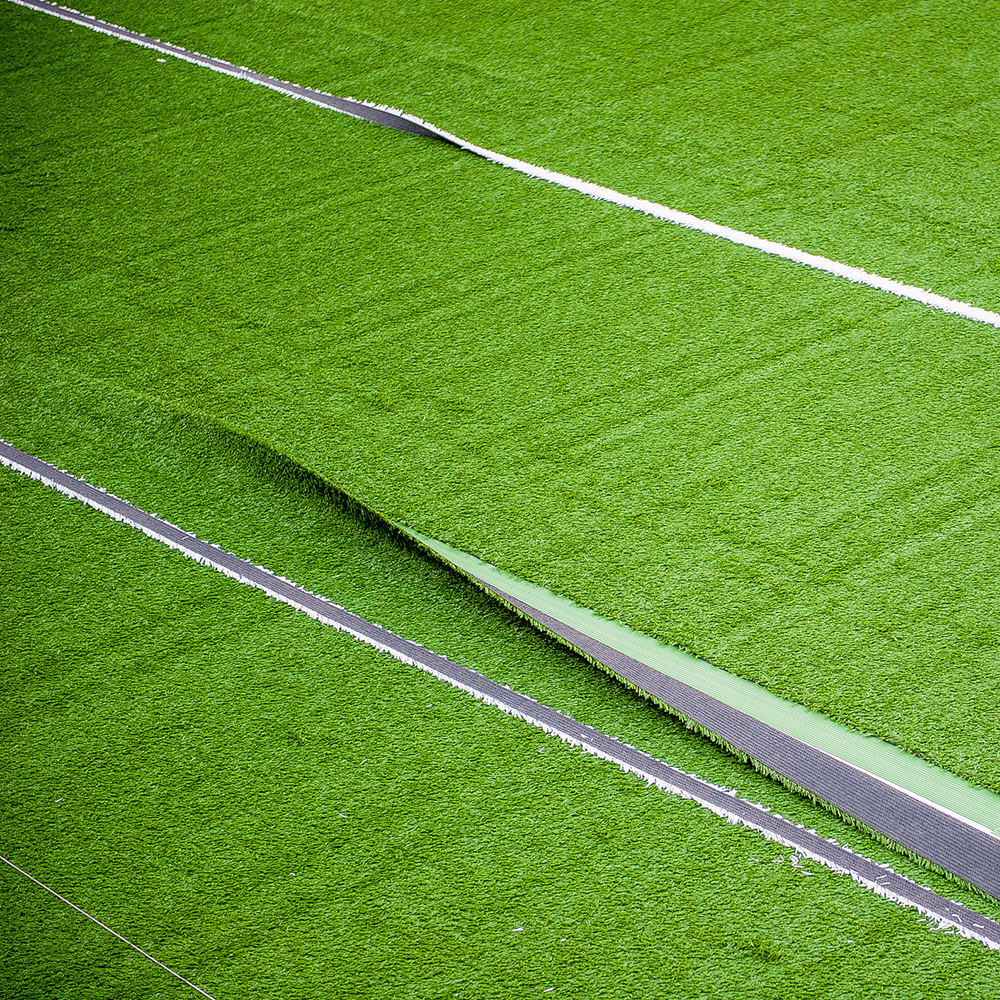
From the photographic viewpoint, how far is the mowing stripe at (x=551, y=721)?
187 cm

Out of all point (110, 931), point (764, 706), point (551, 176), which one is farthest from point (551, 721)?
point (551, 176)

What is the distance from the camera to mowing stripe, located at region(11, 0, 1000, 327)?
10.4 ft

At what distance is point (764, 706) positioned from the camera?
2.15m

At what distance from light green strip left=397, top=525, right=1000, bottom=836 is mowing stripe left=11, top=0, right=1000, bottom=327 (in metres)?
1.41

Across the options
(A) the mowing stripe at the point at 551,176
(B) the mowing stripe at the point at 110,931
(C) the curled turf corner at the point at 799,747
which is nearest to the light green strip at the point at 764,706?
(C) the curled turf corner at the point at 799,747

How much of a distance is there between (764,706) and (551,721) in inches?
15.0

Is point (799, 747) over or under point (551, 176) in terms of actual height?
under

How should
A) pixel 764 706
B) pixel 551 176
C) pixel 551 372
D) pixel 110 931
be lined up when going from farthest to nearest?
pixel 551 176 < pixel 551 372 < pixel 764 706 < pixel 110 931

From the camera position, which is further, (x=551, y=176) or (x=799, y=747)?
(x=551, y=176)

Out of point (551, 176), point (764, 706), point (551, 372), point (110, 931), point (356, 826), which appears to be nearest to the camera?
point (110, 931)

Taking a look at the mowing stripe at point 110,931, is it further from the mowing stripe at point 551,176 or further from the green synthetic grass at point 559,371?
the mowing stripe at point 551,176

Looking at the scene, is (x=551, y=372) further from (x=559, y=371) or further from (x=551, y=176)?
(x=551, y=176)

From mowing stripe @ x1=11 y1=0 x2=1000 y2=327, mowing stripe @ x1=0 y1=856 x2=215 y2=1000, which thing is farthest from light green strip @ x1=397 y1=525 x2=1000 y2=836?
mowing stripe @ x1=11 y1=0 x2=1000 y2=327

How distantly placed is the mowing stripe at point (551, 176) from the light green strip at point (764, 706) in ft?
4.62
